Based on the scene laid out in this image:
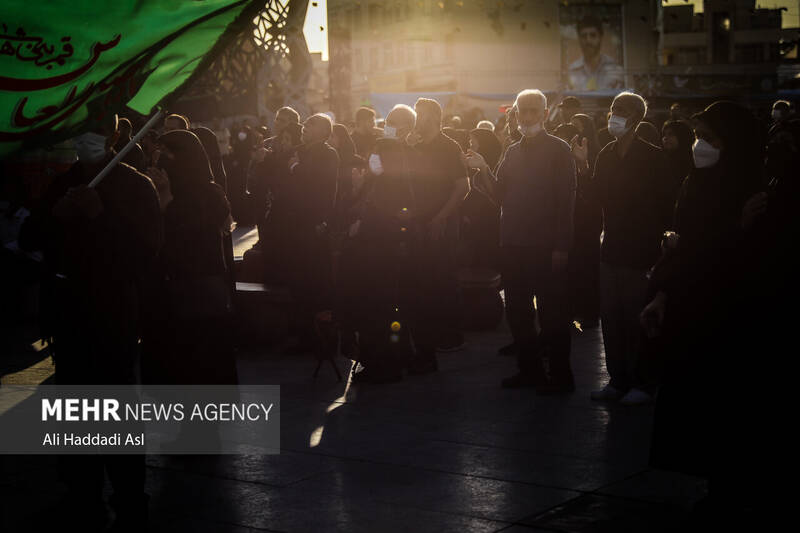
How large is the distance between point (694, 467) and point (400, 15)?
81.3m

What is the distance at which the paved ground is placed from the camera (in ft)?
18.0

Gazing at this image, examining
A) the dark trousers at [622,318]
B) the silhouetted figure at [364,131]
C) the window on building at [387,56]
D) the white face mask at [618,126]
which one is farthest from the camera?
the window on building at [387,56]

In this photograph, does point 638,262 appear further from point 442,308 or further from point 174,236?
point 174,236

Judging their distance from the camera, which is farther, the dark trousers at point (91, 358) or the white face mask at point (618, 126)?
the white face mask at point (618, 126)

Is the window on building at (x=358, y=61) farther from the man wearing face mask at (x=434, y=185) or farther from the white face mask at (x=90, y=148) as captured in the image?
the white face mask at (x=90, y=148)

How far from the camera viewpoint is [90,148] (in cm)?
588

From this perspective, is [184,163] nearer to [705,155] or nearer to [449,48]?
[705,155]

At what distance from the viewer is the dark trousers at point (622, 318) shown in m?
7.98

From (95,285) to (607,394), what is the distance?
12.2 feet

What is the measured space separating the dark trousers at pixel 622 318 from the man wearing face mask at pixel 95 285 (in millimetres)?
3388

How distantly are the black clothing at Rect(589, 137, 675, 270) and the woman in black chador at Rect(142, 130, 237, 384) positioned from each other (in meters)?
2.65

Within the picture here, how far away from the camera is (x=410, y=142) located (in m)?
9.53

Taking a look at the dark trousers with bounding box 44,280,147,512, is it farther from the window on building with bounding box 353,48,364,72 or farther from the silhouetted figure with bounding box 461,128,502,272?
the window on building with bounding box 353,48,364,72

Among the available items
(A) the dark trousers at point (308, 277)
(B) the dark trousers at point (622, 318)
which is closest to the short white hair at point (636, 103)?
(B) the dark trousers at point (622, 318)
